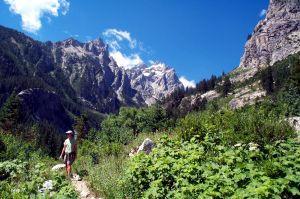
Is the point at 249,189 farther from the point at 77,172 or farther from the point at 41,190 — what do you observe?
the point at 77,172

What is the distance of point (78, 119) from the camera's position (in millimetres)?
84938

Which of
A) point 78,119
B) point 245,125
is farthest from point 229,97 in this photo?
point 245,125

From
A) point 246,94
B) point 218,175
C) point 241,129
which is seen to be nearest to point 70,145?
point 241,129

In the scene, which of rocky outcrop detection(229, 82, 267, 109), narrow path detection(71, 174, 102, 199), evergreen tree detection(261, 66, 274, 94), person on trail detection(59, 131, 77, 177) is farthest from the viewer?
rocky outcrop detection(229, 82, 267, 109)

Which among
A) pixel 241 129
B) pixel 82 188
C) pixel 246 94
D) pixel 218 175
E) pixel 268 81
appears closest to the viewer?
pixel 218 175

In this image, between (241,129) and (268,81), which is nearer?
(241,129)

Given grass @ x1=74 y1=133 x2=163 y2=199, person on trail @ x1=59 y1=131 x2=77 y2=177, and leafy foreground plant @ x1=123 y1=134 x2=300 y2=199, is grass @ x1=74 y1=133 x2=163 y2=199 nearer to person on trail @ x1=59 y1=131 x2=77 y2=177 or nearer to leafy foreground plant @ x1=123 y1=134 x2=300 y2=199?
person on trail @ x1=59 y1=131 x2=77 y2=177

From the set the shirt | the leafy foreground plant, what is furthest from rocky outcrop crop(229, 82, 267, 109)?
the leafy foreground plant

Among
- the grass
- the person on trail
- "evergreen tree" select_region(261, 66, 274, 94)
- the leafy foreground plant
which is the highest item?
"evergreen tree" select_region(261, 66, 274, 94)

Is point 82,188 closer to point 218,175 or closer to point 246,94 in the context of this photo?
point 218,175

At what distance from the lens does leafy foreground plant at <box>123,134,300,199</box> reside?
694cm

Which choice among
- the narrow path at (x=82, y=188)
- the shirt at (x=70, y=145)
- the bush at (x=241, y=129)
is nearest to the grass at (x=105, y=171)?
the narrow path at (x=82, y=188)

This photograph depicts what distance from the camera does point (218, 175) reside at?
758cm

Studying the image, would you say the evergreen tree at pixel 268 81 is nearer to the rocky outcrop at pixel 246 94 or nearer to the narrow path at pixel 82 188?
the rocky outcrop at pixel 246 94
